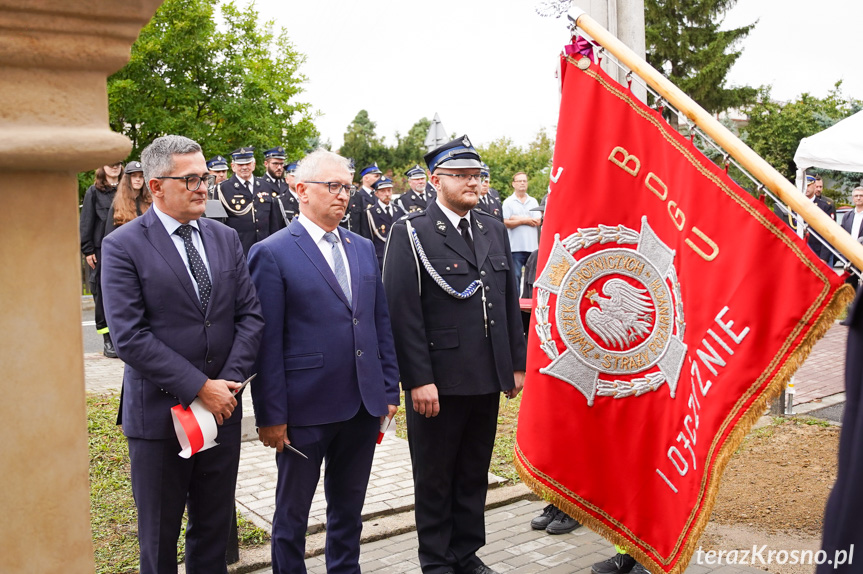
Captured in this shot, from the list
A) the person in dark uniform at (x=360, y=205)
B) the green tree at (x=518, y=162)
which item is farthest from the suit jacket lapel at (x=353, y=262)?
the green tree at (x=518, y=162)

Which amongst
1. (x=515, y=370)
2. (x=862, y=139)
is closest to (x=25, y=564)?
(x=515, y=370)

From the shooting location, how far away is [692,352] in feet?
10.4

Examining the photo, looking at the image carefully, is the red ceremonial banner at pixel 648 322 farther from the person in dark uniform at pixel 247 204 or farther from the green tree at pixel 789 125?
the green tree at pixel 789 125

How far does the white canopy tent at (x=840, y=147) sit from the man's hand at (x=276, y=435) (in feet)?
28.9

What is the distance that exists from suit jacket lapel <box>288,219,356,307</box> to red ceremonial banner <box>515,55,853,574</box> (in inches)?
36.5

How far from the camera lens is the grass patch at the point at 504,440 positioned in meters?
5.99

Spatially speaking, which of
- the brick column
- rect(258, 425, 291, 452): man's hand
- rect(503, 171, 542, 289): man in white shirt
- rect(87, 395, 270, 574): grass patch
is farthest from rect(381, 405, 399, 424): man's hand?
rect(503, 171, 542, 289): man in white shirt

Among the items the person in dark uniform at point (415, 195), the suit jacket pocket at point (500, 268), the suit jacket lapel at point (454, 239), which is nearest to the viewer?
the suit jacket lapel at point (454, 239)

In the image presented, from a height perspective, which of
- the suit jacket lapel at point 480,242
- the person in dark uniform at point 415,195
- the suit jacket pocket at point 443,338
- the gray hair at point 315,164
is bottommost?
the suit jacket pocket at point 443,338

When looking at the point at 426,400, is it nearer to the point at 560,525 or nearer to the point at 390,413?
the point at 390,413

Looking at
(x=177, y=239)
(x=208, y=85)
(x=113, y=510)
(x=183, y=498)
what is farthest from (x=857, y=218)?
(x=208, y=85)

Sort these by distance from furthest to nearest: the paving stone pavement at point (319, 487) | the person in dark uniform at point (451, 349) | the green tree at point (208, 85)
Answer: the green tree at point (208, 85) → the paving stone pavement at point (319, 487) → the person in dark uniform at point (451, 349)

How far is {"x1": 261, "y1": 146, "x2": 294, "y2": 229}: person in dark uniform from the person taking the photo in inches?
442

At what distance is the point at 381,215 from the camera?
45.7ft
